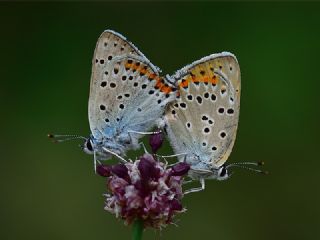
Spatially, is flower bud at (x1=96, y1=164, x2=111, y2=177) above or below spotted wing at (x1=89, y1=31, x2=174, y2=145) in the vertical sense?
below

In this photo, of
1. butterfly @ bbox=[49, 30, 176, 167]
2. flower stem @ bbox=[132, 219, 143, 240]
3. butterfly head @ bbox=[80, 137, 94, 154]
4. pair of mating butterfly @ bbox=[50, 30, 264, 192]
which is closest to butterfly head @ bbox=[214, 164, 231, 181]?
pair of mating butterfly @ bbox=[50, 30, 264, 192]

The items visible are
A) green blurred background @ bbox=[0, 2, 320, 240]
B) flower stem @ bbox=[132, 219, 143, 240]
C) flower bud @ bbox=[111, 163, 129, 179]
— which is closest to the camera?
flower stem @ bbox=[132, 219, 143, 240]

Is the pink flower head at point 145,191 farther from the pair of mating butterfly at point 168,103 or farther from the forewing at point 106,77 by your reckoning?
the forewing at point 106,77

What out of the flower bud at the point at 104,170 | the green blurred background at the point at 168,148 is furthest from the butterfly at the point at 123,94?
the green blurred background at the point at 168,148

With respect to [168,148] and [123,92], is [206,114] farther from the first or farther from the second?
[168,148]

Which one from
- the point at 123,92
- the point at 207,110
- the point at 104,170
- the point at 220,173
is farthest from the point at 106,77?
the point at 220,173

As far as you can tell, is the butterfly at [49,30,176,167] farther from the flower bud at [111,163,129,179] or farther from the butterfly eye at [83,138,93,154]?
the flower bud at [111,163,129,179]
